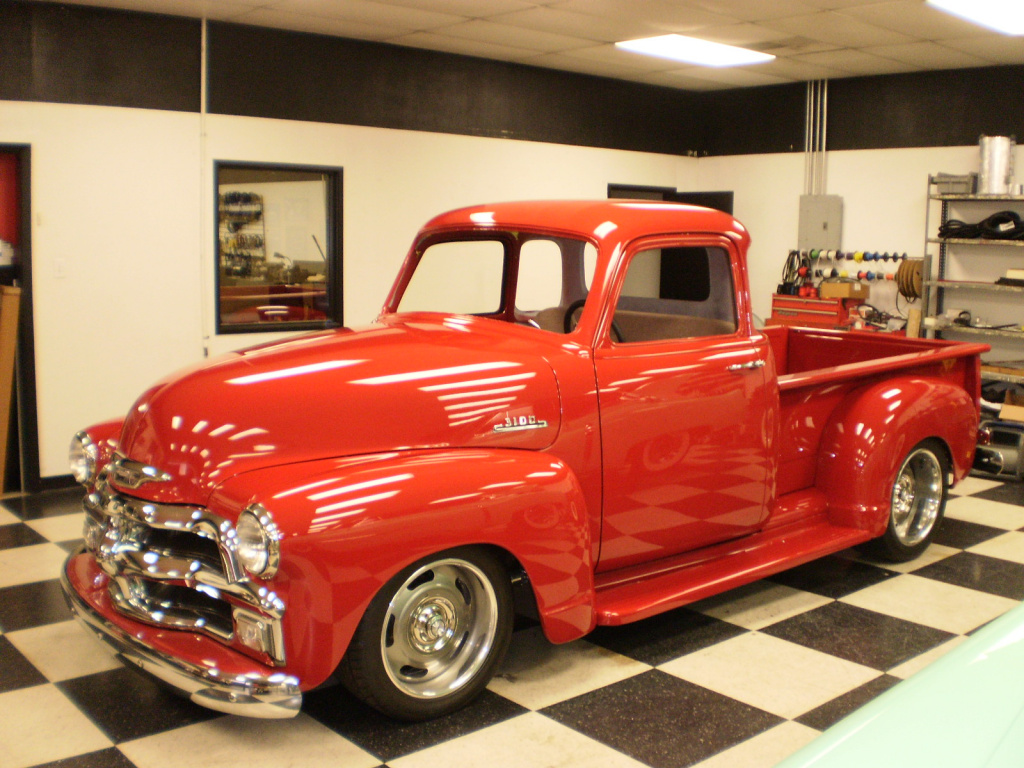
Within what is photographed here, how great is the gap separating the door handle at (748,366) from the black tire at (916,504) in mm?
1009

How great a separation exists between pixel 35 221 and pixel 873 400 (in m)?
4.52

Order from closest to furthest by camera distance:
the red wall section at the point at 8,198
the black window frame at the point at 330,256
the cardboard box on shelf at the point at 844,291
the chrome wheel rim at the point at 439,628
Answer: the chrome wheel rim at the point at 439,628
the red wall section at the point at 8,198
the black window frame at the point at 330,256
the cardboard box on shelf at the point at 844,291

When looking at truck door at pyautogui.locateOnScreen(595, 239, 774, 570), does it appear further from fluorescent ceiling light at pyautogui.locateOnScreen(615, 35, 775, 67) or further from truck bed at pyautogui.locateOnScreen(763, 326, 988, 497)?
fluorescent ceiling light at pyautogui.locateOnScreen(615, 35, 775, 67)

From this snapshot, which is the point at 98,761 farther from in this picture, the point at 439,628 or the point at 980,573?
the point at 980,573

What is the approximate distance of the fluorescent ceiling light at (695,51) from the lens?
670 cm

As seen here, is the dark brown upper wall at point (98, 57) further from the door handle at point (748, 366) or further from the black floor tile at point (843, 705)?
the black floor tile at point (843, 705)

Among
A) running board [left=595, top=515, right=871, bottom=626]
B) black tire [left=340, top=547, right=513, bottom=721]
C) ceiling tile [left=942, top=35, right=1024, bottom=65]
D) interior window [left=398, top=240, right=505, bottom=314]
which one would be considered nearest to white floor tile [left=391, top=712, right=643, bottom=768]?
black tire [left=340, top=547, right=513, bottom=721]

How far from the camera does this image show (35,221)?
5293mm

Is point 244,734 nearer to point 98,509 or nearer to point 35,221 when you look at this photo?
point 98,509

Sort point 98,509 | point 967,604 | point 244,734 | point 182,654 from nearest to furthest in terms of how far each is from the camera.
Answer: point 182,654 < point 244,734 < point 98,509 < point 967,604

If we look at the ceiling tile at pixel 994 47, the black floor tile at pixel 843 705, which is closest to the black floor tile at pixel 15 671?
the black floor tile at pixel 843 705

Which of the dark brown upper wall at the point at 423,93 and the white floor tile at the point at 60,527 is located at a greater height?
the dark brown upper wall at the point at 423,93

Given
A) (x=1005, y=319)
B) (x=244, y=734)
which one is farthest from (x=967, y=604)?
(x=1005, y=319)

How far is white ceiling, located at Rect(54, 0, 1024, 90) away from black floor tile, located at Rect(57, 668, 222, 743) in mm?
3896
